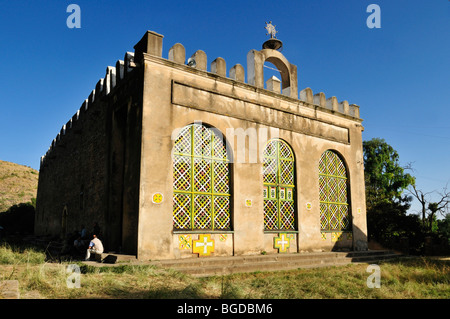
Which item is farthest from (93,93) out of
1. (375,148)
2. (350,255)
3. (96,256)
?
(375,148)

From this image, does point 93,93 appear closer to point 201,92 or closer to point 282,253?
point 201,92

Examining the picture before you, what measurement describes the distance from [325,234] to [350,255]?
41.5 inches

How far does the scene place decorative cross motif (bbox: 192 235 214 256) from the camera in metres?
9.25

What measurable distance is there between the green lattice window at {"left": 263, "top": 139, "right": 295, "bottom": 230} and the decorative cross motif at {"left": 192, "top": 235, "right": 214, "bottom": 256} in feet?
7.30

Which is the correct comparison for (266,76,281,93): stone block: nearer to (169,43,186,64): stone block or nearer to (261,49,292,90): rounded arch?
(261,49,292,90): rounded arch

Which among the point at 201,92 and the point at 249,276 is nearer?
the point at 249,276

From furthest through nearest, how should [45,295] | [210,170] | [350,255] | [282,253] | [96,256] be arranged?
1. [350,255]
2. [282,253]
3. [210,170]
4. [96,256]
5. [45,295]

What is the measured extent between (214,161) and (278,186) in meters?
2.57

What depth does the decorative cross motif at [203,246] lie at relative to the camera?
925 centimetres

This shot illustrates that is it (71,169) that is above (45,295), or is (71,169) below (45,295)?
above

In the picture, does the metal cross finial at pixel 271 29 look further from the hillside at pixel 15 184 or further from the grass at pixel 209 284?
the hillside at pixel 15 184

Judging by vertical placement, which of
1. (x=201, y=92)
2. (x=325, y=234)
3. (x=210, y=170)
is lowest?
(x=325, y=234)

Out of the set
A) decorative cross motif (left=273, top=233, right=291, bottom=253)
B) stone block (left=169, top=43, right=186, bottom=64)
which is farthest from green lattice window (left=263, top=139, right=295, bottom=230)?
stone block (left=169, top=43, right=186, bottom=64)

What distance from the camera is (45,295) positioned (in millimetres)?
4758
